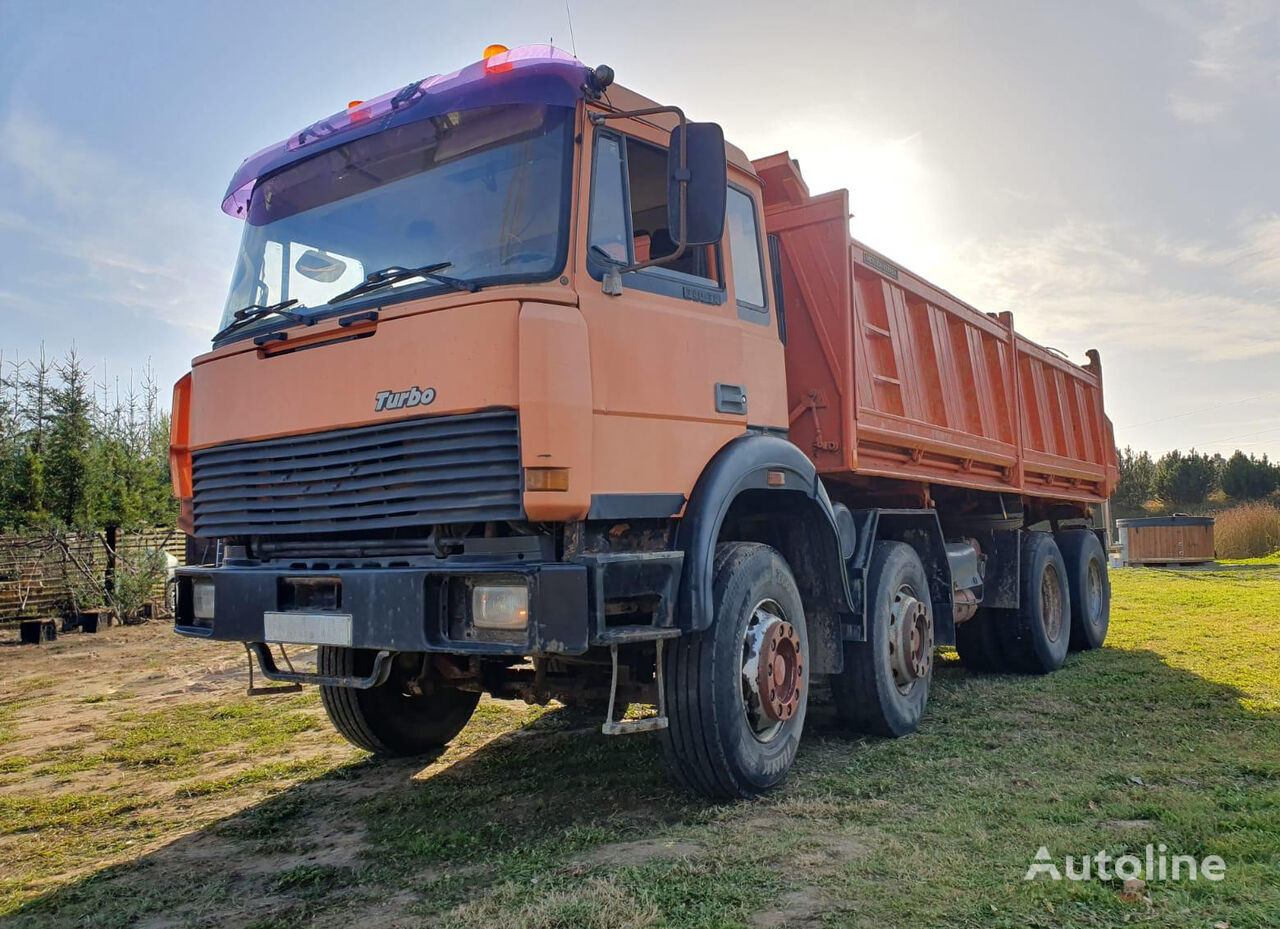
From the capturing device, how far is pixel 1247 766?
14.5 feet

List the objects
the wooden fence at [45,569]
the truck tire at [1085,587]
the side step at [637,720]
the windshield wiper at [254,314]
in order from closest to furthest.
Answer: the side step at [637,720], the windshield wiper at [254,314], the truck tire at [1085,587], the wooden fence at [45,569]

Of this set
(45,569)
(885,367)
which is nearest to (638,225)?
(885,367)

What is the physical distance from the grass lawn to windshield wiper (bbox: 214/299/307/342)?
2.20 metres

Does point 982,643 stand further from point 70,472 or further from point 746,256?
point 70,472

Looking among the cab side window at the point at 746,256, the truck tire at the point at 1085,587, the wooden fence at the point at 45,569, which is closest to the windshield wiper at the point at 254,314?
the cab side window at the point at 746,256

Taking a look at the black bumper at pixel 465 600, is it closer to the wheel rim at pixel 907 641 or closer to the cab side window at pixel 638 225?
the cab side window at pixel 638 225

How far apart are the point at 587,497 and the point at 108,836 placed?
268 cm

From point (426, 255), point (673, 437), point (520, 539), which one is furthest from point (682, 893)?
point (426, 255)

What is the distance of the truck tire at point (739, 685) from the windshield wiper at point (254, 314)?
215cm

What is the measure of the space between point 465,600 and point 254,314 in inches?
71.2

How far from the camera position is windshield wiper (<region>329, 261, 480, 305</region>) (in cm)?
360

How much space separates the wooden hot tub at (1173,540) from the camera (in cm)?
2481

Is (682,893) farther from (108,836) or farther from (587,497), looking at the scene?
(108,836)

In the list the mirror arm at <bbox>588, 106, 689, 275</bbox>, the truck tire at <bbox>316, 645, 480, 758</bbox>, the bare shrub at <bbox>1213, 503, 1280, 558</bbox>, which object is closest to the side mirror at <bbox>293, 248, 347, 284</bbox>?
the mirror arm at <bbox>588, 106, 689, 275</bbox>
